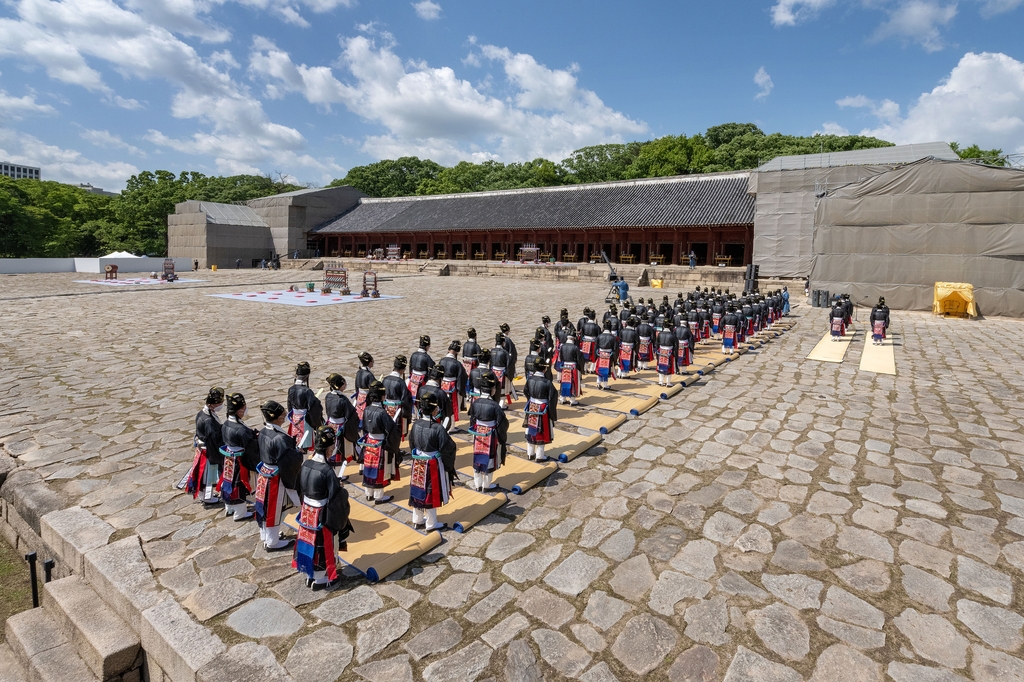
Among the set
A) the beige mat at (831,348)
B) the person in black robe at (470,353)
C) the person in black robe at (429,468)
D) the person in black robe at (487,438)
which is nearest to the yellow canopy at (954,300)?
the beige mat at (831,348)

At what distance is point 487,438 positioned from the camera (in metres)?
5.93

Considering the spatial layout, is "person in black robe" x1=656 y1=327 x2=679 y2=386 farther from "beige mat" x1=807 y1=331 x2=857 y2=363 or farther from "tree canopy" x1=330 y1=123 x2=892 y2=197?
"tree canopy" x1=330 y1=123 x2=892 y2=197

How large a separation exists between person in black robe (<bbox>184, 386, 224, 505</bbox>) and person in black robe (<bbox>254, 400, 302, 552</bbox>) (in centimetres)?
89

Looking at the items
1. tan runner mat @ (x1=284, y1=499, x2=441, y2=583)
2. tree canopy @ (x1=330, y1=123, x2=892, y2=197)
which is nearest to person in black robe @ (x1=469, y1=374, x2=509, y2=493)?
tan runner mat @ (x1=284, y1=499, x2=441, y2=583)

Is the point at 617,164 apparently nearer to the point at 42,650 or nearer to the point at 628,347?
the point at 628,347

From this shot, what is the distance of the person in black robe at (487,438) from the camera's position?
234 inches

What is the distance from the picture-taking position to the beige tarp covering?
21203 millimetres

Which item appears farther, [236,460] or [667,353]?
[667,353]

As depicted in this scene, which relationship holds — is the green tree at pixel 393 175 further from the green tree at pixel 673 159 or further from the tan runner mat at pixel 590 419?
the tan runner mat at pixel 590 419

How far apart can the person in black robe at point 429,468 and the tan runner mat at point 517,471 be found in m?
1.11

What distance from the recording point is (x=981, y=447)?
7363mm

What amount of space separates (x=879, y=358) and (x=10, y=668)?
16027mm

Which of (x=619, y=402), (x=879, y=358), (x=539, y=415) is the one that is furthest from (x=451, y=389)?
(x=879, y=358)

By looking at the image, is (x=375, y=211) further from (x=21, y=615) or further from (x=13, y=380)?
(x=21, y=615)
